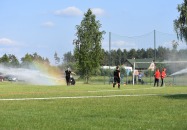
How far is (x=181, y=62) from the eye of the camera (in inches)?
2335

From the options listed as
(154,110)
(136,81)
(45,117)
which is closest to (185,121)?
(154,110)

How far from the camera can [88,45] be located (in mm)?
58719

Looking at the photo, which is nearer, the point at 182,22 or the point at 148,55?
the point at 182,22

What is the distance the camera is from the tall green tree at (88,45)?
2303 inches

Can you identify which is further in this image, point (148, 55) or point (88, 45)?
point (148, 55)

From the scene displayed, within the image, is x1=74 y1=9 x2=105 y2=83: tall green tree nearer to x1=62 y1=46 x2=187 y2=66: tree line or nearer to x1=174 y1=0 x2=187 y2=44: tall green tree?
x1=62 y1=46 x2=187 y2=66: tree line

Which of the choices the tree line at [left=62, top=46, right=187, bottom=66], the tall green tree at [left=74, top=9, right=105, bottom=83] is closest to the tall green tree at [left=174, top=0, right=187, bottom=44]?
the tree line at [left=62, top=46, right=187, bottom=66]

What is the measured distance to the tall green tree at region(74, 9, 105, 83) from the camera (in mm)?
58500

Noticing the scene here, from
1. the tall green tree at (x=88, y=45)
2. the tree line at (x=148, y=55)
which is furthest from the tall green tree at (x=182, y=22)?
the tall green tree at (x=88, y=45)

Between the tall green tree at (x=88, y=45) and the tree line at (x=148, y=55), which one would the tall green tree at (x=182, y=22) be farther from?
the tall green tree at (x=88, y=45)

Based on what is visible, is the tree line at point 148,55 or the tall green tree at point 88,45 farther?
the tree line at point 148,55

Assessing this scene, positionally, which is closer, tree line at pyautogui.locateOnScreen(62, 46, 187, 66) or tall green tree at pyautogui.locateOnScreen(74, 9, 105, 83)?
tall green tree at pyautogui.locateOnScreen(74, 9, 105, 83)

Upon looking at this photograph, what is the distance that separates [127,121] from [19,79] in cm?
5647

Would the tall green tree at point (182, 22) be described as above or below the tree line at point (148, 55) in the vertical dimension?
above
